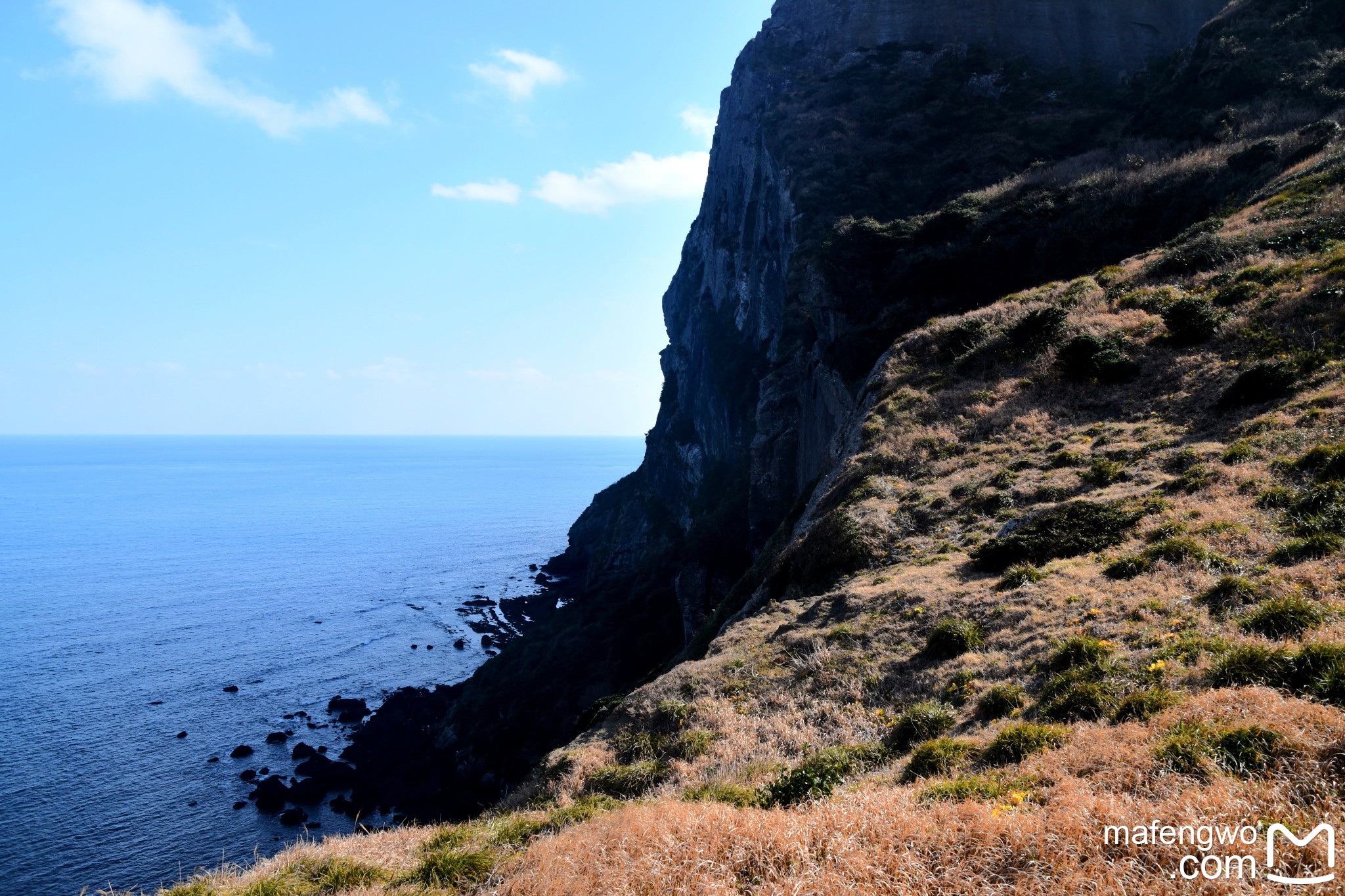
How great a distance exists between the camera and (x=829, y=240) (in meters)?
50.2

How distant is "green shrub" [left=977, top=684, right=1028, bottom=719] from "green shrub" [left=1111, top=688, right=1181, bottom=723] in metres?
1.98

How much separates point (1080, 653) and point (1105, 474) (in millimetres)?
10590

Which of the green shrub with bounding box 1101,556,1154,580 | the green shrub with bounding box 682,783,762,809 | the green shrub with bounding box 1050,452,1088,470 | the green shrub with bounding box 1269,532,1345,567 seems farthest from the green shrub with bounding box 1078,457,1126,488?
the green shrub with bounding box 682,783,762,809

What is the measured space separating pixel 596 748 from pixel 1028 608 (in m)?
9.98

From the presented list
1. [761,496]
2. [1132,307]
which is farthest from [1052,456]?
[761,496]

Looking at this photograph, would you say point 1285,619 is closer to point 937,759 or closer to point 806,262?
point 937,759

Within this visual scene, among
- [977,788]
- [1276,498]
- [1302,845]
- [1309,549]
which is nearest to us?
[1302,845]

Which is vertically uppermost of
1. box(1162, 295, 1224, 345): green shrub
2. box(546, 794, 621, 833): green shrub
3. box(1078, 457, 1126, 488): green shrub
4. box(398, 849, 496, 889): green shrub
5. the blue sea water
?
box(1162, 295, 1224, 345): green shrub

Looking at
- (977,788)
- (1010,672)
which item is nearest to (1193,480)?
(1010,672)

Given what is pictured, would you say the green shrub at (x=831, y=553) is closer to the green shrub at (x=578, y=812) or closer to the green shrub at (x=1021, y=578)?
the green shrub at (x=1021, y=578)

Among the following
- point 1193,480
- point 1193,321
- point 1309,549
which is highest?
point 1193,321

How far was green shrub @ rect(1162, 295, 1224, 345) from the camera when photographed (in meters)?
24.8

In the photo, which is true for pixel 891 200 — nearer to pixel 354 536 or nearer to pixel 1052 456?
pixel 1052 456

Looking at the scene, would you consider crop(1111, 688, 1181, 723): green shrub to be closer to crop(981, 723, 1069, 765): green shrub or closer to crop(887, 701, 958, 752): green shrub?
crop(981, 723, 1069, 765): green shrub
